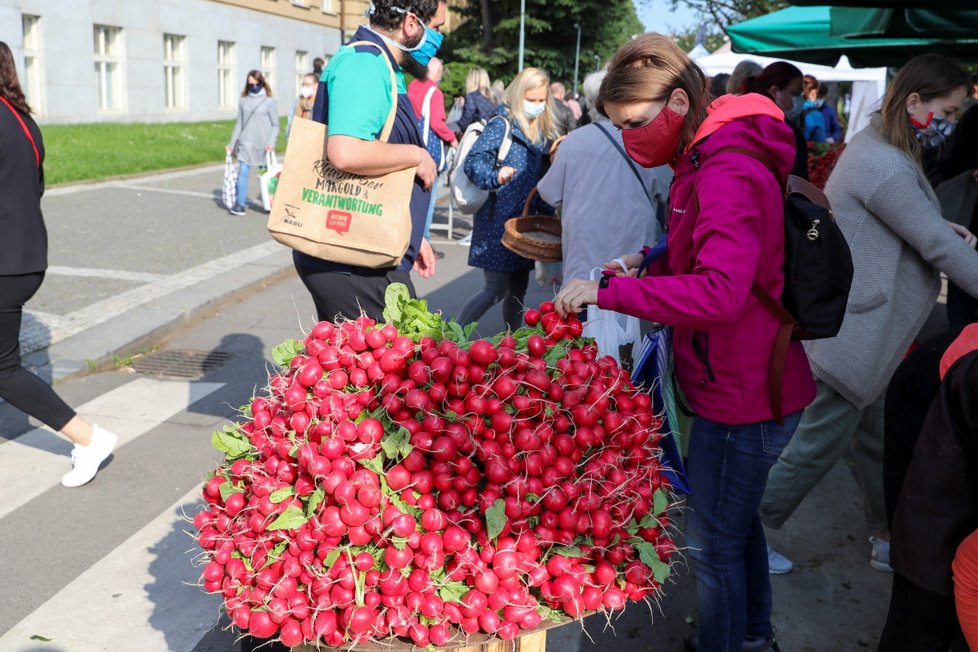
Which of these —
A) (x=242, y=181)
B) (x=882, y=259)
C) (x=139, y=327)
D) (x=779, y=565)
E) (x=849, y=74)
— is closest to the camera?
(x=882, y=259)

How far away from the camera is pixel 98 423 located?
5.34m

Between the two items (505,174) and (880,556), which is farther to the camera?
(505,174)

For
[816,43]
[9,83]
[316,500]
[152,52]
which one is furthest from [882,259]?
[152,52]

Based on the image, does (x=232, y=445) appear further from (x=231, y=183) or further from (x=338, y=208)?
(x=231, y=183)

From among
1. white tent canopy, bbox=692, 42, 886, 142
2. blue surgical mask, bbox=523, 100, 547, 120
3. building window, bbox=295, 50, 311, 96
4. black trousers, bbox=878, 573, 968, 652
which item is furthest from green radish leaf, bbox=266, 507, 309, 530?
building window, bbox=295, 50, 311, 96

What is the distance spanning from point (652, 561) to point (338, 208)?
168cm

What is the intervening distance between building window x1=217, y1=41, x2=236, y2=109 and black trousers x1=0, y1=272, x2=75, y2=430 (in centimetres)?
2690

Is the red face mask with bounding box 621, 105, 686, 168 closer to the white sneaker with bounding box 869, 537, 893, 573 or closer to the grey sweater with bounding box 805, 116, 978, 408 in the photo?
the grey sweater with bounding box 805, 116, 978, 408

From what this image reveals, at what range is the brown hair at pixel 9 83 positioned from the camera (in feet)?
13.6

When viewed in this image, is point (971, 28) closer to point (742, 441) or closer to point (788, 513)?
point (788, 513)

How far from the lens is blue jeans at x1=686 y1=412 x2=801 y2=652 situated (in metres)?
2.68

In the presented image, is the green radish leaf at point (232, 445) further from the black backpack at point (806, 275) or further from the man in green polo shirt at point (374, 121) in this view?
the black backpack at point (806, 275)

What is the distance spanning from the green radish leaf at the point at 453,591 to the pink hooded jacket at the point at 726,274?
2.62ft

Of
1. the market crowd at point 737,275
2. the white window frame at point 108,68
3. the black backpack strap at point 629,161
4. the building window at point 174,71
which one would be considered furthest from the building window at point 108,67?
the black backpack strap at point 629,161
